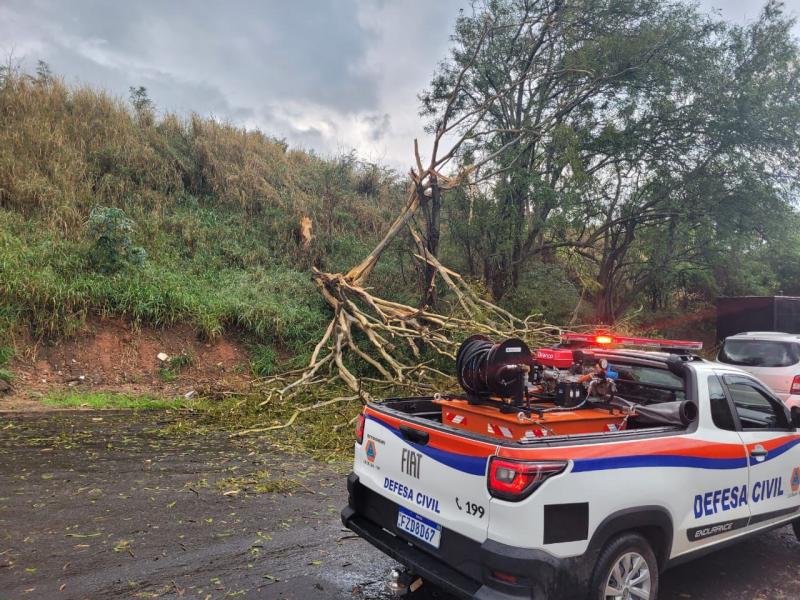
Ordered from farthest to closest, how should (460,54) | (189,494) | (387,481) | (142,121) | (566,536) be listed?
(142,121)
(460,54)
(189,494)
(387,481)
(566,536)

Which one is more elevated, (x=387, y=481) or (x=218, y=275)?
(x=218, y=275)

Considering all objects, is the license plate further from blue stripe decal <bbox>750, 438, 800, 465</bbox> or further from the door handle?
blue stripe decal <bbox>750, 438, 800, 465</bbox>

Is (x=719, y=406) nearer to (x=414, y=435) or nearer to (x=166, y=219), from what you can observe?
(x=414, y=435)

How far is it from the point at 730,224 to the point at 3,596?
48.2 ft

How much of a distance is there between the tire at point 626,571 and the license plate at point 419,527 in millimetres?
807

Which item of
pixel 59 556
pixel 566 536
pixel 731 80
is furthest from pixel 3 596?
pixel 731 80

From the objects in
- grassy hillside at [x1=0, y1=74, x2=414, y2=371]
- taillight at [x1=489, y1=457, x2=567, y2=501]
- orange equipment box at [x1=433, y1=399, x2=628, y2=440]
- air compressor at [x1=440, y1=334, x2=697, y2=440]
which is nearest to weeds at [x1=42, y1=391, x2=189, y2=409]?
grassy hillside at [x1=0, y1=74, x2=414, y2=371]

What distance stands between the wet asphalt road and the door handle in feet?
3.53

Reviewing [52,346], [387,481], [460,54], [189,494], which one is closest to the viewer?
[387,481]

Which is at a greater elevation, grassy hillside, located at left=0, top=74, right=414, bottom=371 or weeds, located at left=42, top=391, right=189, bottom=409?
grassy hillside, located at left=0, top=74, right=414, bottom=371

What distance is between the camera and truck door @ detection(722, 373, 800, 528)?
143 inches

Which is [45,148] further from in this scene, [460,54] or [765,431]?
[765,431]

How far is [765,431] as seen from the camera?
3.79 metres

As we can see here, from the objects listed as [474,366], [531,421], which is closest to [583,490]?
[531,421]
